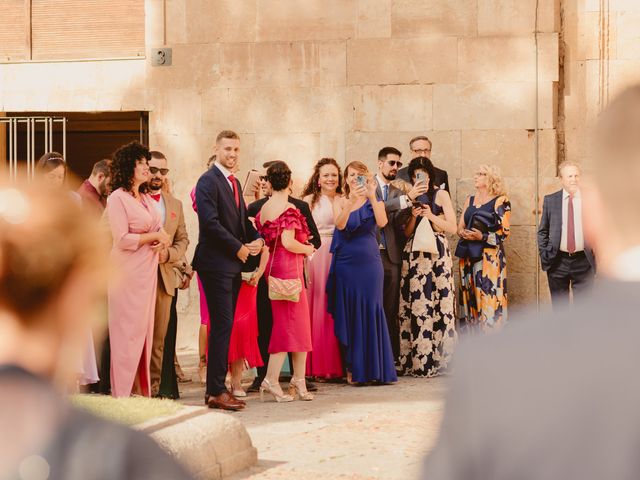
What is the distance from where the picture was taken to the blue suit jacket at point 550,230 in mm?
12516

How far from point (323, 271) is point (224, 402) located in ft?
8.11

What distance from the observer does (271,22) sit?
46.3 feet

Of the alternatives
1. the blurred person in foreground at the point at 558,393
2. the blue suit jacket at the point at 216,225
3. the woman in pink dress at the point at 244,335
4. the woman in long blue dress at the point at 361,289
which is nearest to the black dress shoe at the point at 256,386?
the woman in pink dress at the point at 244,335

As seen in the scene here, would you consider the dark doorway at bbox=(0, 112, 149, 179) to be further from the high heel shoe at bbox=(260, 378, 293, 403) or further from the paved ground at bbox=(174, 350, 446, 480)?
the high heel shoe at bbox=(260, 378, 293, 403)

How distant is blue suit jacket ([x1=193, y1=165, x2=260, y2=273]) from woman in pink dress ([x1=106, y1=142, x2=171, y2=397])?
34 centimetres

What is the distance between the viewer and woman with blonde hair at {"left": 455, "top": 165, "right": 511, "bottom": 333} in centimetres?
1235

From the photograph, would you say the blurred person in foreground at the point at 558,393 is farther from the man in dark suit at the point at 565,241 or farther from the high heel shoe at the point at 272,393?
the man in dark suit at the point at 565,241

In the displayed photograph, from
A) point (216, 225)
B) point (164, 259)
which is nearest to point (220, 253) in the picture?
point (216, 225)

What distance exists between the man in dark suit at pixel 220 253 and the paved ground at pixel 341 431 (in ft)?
1.22

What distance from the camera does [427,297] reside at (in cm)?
1193

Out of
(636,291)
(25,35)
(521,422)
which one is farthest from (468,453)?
(25,35)

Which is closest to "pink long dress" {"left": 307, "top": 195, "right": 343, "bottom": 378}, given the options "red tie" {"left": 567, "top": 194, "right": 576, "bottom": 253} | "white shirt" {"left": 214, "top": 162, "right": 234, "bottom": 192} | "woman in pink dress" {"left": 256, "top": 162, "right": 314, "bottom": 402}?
"woman in pink dress" {"left": 256, "top": 162, "right": 314, "bottom": 402}

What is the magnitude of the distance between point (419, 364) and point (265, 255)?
257 cm

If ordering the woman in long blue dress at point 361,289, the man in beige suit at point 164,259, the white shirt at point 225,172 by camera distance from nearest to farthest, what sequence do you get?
1. the white shirt at point 225,172
2. the man in beige suit at point 164,259
3. the woman in long blue dress at point 361,289
